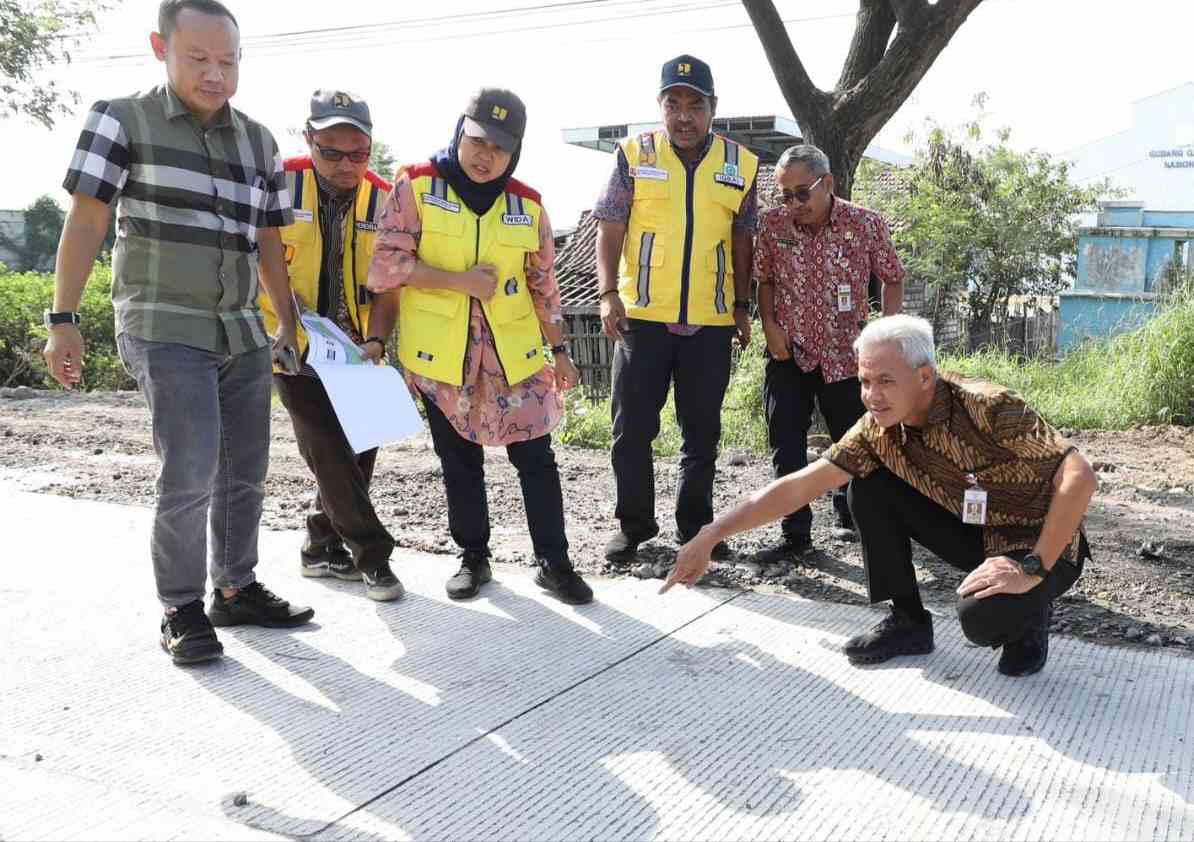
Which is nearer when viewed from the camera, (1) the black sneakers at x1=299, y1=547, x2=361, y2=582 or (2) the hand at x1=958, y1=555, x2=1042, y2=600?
(2) the hand at x1=958, y1=555, x2=1042, y2=600

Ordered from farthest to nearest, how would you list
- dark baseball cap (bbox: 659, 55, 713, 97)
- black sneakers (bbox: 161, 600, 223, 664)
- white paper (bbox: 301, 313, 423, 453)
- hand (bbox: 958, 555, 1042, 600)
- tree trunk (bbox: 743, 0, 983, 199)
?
tree trunk (bbox: 743, 0, 983, 199) → dark baseball cap (bbox: 659, 55, 713, 97) → white paper (bbox: 301, 313, 423, 453) → black sneakers (bbox: 161, 600, 223, 664) → hand (bbox: 958, 555, 1042, 600)

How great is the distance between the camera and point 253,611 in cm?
393

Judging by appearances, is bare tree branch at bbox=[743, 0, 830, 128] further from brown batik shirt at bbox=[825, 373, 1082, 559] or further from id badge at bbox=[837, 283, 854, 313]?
brown batik shirt at bbox=[825, 373, 1082, 559]

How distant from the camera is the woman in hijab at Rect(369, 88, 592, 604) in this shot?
13.1 feet

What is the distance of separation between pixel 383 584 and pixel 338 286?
116 cm

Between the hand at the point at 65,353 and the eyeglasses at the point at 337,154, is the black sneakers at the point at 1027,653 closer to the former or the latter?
the eyeglasses at the point at 337,154

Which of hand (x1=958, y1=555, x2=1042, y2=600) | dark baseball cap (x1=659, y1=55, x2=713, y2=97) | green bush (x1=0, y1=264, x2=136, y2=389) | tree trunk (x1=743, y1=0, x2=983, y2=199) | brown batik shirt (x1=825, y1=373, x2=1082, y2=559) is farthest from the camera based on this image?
green bush (x1=0, y1=264, x2=136, y2=389)

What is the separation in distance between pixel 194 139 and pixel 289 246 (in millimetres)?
743

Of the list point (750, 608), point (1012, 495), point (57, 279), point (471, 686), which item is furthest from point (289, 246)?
point (1012, 495)

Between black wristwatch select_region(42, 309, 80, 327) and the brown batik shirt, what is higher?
black wristwatch select_region(42, 309, 80, 327)

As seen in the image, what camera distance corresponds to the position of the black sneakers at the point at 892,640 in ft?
11.8

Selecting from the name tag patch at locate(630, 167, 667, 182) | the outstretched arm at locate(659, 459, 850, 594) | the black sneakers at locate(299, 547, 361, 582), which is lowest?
the black sneakers at locate(299, 547, 361, 582)

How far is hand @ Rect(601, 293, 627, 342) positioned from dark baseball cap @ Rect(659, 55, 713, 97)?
888 millimetres

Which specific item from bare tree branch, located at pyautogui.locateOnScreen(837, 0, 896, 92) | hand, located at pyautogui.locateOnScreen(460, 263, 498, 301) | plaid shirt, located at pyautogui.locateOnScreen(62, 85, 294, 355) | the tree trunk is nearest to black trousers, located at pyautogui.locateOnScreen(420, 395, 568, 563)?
hand, located at pyautogui.locateOnScreen(460, 263, 498, 301)
